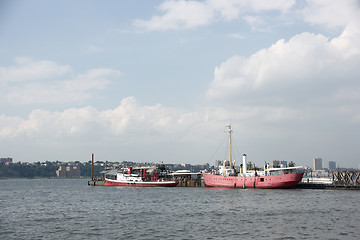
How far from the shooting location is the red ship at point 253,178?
80.4 metres

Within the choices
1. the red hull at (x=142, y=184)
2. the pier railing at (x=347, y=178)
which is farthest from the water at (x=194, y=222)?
the red hull at (x=142, y=184)

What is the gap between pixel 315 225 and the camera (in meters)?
36.4

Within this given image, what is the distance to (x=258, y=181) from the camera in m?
84.1

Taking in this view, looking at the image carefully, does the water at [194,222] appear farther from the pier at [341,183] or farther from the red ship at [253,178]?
the pier at [341,183]

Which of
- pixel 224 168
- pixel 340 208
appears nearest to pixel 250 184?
pixel 224 168

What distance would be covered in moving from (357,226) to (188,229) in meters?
17.4

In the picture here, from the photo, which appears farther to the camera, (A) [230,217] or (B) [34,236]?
(A) [230,217]

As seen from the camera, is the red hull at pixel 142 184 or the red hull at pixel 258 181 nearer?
the red hull at pixel 258 181

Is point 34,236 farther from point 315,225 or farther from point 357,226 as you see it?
point 357,226

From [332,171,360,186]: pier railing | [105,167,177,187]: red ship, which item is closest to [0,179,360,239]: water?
[332,171,360,186]: pier railing

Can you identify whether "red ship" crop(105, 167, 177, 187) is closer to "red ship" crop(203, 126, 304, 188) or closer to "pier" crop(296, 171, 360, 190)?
"red ship" crop(203, 126, 304, 188)

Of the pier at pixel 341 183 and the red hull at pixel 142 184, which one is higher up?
the pier at pixel 341 183

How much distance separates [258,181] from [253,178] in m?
1.38

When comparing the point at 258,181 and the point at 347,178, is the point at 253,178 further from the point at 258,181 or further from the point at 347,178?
the point at 347,178
